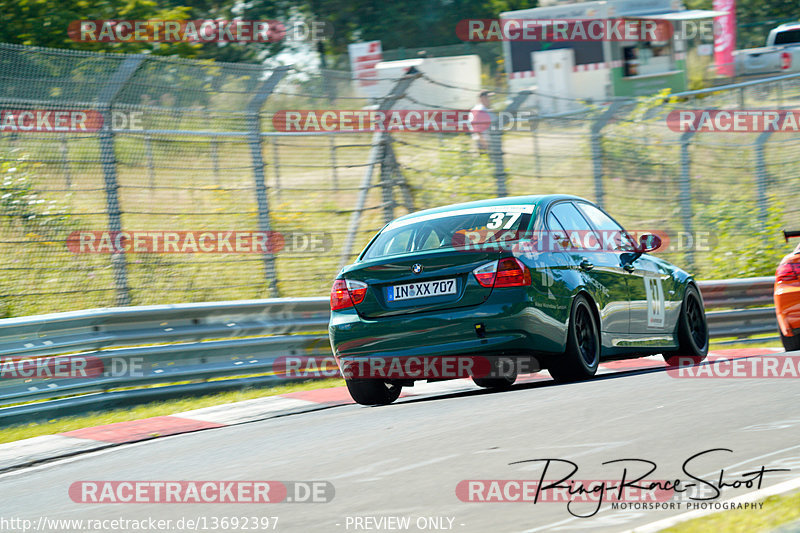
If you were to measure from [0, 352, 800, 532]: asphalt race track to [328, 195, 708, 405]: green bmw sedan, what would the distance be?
28cm

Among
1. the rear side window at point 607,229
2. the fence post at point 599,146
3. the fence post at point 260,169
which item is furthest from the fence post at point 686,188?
the fence post at point 260,169

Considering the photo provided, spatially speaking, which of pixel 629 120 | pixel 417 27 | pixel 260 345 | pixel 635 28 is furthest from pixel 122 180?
pixel 417 27

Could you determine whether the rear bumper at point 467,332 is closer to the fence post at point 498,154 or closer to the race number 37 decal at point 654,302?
the race number 37 decal at point 654,302

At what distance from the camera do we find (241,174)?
40.3ft

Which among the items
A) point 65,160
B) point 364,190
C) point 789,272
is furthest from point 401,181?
point 789,272

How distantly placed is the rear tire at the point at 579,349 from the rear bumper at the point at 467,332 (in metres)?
0.16

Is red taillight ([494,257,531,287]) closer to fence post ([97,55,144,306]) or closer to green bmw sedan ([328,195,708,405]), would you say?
green bmw sedan ([328,195,708,405])

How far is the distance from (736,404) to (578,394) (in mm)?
1117

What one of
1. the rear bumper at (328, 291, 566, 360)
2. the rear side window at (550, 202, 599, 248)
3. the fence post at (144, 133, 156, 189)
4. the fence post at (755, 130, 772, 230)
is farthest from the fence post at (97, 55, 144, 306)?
the fence post at (755, 130, 772, 230)

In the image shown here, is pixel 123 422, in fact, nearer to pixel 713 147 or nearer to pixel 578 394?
pixel 578 394

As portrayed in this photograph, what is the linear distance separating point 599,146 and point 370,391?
736cm

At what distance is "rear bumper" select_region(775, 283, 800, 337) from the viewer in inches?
431

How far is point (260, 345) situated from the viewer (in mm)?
10844

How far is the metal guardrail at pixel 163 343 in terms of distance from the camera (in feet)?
31.8
